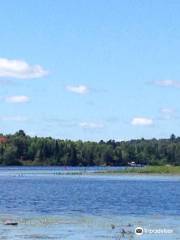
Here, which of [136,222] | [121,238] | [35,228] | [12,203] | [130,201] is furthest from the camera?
[130,201]

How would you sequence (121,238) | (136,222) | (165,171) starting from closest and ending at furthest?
(121,238), (136,222), (165,171)

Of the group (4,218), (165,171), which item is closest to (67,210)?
(4,218)

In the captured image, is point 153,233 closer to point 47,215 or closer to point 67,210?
point 47,215

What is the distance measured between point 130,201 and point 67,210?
13.7 meters

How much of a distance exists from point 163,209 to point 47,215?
11.1 metres

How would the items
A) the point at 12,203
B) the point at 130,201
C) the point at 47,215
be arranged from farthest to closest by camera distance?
1. the point at 130,201
2. the point at 12,203
3. the point at 47,215

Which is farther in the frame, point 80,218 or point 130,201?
point 130,201

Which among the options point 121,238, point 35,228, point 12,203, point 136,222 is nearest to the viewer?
point 121,238

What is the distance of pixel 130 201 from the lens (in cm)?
6719

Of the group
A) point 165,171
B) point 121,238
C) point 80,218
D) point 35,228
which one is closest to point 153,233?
point 121,238

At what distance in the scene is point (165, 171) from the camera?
155 metres

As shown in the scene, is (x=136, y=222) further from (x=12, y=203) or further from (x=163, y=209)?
(x=12, y=203)

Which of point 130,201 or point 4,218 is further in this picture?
point 130,201

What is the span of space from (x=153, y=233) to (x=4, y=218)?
10.5 m
